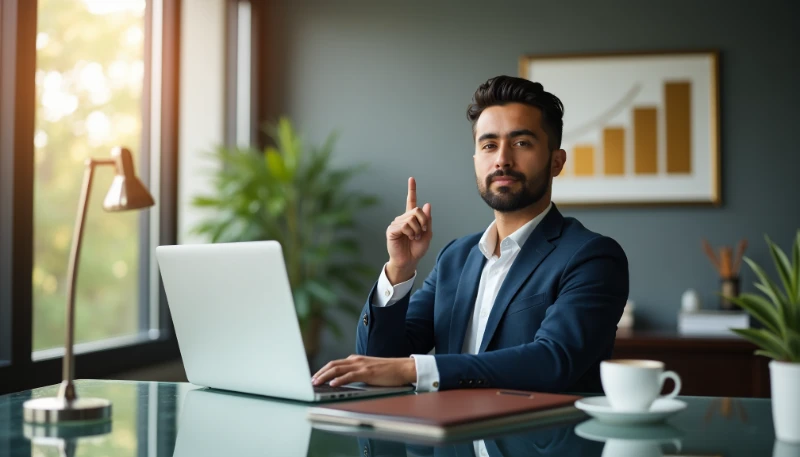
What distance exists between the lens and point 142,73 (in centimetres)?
410

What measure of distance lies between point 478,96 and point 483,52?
95.5 inches

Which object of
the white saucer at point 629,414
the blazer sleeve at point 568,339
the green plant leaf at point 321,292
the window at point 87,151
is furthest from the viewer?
the green plant leaf at point 321,292

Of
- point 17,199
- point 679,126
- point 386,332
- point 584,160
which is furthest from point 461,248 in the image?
point 679,126

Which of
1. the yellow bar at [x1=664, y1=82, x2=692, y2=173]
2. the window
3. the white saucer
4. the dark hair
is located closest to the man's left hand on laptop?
the white saucer

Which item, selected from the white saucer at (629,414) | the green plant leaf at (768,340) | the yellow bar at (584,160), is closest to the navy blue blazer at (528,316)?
the white saucer at (629,414)

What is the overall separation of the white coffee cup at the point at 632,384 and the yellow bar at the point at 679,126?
3.28m

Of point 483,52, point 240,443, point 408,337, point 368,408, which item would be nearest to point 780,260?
point 368,408

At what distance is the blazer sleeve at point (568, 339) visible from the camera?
1688 mm

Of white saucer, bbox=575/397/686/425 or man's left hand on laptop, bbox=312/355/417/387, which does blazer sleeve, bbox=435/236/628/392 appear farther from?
white saucer, bbox=575/397/686/425

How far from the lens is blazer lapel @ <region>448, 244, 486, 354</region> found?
220 centimetres

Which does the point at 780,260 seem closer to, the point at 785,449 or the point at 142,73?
the point at 785,449

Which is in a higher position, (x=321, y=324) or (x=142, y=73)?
(x=142, y=73)

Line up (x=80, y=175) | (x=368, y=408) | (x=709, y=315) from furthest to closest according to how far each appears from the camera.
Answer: (x=709, y=315) → (x=80, y=175) → (x=368, y=408)

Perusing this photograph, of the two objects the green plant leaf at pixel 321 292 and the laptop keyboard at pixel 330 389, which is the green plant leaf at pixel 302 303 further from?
the laptop keyboard at pixel 330 389
